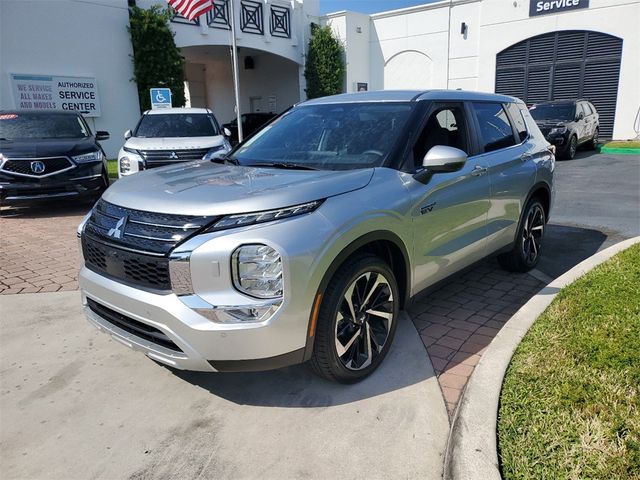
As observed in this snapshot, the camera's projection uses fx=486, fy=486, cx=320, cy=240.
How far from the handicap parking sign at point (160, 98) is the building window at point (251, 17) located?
7021mm

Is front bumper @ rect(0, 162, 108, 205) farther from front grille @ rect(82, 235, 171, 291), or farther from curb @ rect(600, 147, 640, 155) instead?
curb @ rect(600, 147, 640, 155)

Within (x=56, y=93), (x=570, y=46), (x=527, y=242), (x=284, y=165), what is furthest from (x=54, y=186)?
(x=570, y=46)

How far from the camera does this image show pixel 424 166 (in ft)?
10.6

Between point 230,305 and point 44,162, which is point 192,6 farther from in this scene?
point 230,305

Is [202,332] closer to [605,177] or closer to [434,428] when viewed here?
[434,428]

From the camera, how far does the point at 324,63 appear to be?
922 inches

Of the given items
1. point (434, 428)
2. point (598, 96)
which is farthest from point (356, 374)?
point (598, 96)

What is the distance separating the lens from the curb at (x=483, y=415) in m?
2.19

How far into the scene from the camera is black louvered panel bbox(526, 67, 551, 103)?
66.6 feet

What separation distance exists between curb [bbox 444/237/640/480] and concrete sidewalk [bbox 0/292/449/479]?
14 cm

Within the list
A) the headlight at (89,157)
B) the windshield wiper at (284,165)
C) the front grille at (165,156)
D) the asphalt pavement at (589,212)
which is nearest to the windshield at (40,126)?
the headlight at (89,157)

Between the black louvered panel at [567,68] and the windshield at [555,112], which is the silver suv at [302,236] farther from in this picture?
the black louvered panel at [567,68]

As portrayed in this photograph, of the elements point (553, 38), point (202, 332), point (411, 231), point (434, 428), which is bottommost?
point (434, 428)

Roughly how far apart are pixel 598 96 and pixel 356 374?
68.2ft
